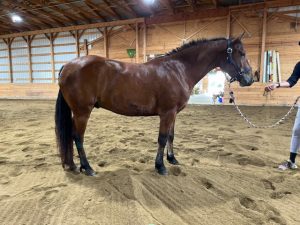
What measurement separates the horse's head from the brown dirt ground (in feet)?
4.25

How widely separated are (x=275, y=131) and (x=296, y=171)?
8.00 feet

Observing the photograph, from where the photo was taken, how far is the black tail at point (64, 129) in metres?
2.86

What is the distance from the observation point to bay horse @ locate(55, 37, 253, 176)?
9.02 ft

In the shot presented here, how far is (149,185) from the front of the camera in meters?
2.54

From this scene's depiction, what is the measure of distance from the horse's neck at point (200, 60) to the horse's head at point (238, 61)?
0.13 m

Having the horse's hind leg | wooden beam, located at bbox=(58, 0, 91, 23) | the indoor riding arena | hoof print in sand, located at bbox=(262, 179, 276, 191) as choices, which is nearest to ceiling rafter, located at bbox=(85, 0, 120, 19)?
wooden beam, located at bbox=(58, 0, 91, 23)

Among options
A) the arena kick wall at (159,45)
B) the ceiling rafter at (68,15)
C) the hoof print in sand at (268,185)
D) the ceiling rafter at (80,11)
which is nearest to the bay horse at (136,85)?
the hoof print in sand at (268,185)

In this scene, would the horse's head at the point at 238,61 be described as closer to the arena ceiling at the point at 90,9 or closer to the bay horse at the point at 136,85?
the bay horse at the point at 136,85

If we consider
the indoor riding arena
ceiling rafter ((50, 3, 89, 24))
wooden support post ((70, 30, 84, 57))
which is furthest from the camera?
wooden support post ((70, 30, 84, 57))

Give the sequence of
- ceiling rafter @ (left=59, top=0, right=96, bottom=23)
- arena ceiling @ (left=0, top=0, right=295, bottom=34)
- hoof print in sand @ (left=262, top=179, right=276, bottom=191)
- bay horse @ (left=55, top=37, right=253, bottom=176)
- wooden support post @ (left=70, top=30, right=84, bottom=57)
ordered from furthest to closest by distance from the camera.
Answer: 1. wooden support post @ (left=70, top=30, right=84, bottom=57)
2. ceiling rafter @ (left=59, top=0, right=96, bottom=23)
3. arena ceiling @ (left=0, top=0, right=295, bottom=34)
4. bay horse @ (left=55, top=37, right=253, bottom=176)
5. hoof print in sand @ (left=262, top=179, right=276, bottom=191)

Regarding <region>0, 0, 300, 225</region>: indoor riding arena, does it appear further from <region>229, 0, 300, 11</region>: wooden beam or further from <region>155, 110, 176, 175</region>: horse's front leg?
<region>229, 0, 300, 11</region>: wooden beam

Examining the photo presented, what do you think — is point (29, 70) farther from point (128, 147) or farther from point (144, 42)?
point (128, 147)

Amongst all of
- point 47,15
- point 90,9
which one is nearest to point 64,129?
point 90,9

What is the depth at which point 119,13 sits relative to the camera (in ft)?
45.1
